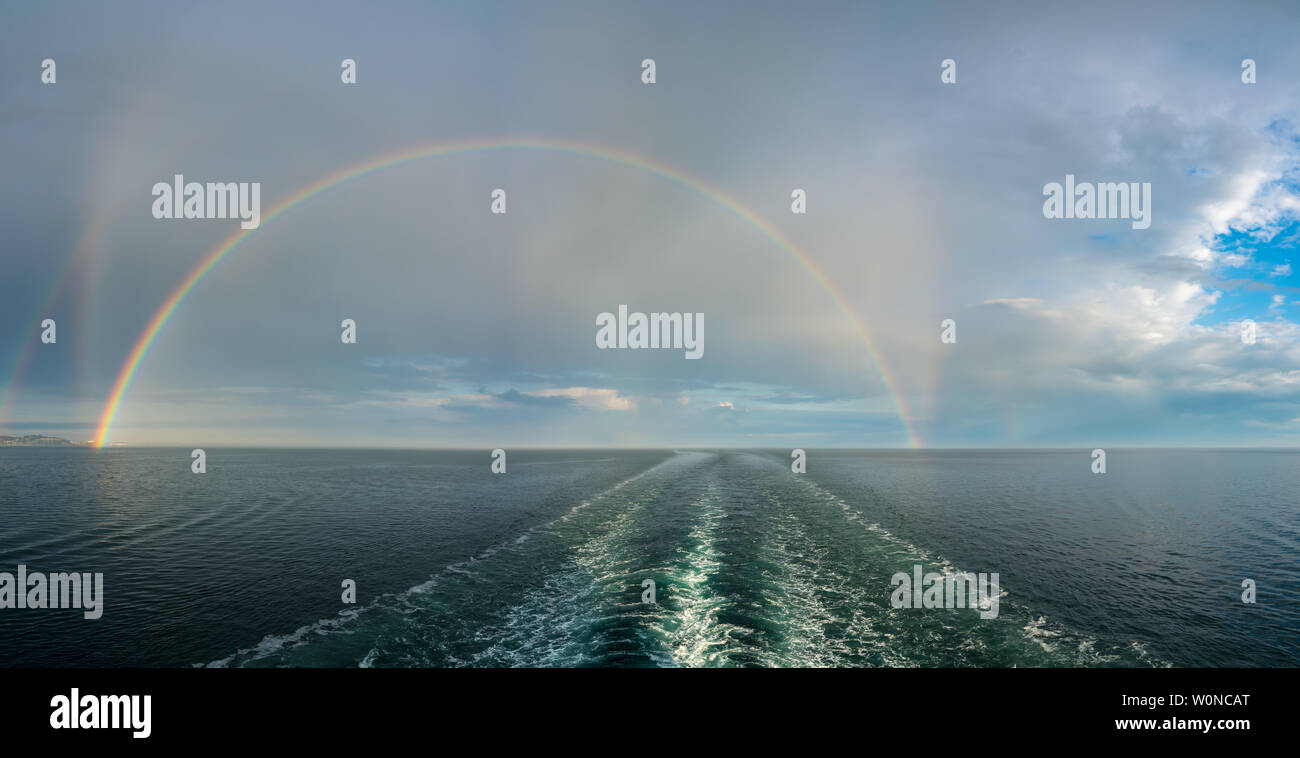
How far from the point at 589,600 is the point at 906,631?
15.2 meters

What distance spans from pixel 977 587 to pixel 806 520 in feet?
63.0

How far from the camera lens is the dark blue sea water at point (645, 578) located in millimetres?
20109

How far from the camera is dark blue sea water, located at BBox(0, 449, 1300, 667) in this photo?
20109 millimetres

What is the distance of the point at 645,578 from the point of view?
93.1 ft

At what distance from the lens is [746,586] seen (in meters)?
27.0

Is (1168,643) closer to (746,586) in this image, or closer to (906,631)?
(906,631)

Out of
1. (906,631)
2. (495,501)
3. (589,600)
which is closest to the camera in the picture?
(906,631)
